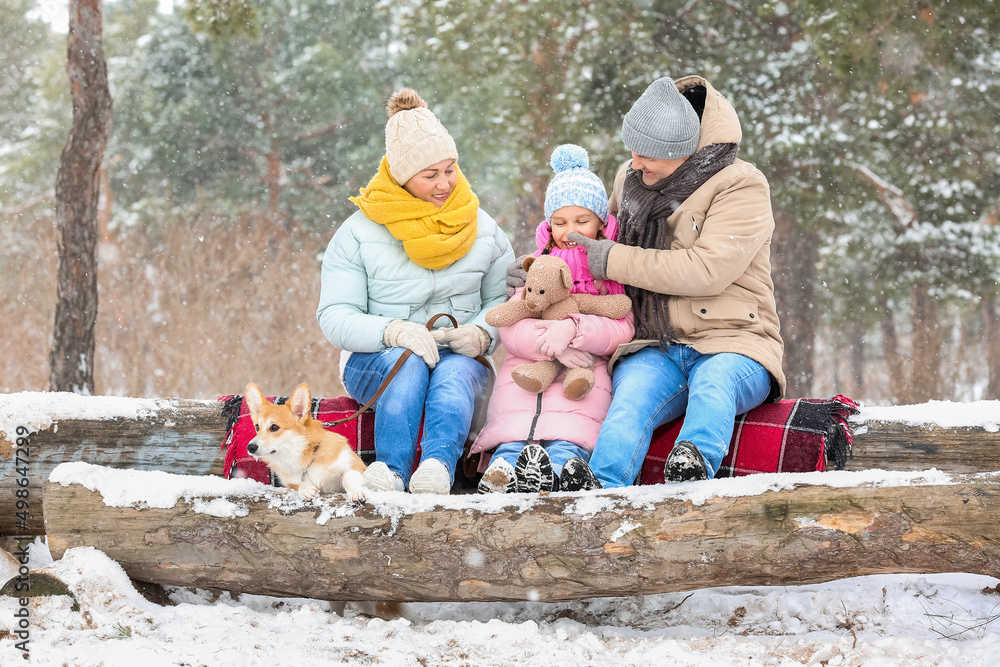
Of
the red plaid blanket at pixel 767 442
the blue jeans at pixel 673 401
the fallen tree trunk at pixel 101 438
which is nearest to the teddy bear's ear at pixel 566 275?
the blue jeans at pixel 673 401

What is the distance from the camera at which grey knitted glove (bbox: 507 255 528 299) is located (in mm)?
3762

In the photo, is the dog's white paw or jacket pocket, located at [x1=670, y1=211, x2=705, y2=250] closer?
the dog's white paw

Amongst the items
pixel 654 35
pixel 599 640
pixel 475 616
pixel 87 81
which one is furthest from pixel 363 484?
pixel 654 35

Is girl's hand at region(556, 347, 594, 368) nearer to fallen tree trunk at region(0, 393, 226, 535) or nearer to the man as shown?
the man

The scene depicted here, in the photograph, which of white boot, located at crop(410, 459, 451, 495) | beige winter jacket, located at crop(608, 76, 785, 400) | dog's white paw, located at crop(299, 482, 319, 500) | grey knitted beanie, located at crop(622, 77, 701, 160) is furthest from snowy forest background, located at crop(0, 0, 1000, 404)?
dog's white paw, located at crop(299, 482, 319, 500)

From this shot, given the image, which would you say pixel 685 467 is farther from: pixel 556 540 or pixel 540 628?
pixel 540 628

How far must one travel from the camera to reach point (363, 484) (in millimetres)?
3207

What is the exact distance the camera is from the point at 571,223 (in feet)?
12.2

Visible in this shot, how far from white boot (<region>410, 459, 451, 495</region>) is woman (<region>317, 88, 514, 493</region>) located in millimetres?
190

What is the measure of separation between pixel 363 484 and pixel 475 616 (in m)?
0.80

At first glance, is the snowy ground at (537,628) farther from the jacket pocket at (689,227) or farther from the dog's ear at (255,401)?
the jacket pocket at (689,227)

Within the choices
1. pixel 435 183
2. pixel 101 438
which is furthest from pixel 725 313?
pixel 101 438

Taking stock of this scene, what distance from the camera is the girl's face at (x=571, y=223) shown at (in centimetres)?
371

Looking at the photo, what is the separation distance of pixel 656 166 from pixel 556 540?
1.65 meters
